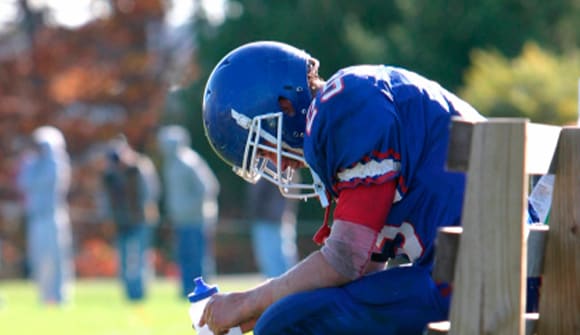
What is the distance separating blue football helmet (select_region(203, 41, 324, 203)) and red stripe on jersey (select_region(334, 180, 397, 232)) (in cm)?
39

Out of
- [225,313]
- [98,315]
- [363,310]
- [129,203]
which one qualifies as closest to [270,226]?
[129,203]

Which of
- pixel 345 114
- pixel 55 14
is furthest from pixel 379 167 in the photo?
pixel 55 14

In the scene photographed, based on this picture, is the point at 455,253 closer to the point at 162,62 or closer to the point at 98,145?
the point at 98,145

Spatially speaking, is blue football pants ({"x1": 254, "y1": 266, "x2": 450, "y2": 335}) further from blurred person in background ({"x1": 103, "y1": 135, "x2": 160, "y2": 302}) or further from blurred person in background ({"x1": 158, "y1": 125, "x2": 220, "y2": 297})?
blurred person in background ({"x1": 103, "y1": 135, "x2": 160, "y2": 302})

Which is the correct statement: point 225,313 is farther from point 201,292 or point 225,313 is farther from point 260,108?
point 260,108

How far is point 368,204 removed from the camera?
3.57 meters

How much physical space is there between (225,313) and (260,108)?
2.23ft

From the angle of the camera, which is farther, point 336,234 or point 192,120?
point 192,120

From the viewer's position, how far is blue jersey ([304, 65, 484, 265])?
141 inches

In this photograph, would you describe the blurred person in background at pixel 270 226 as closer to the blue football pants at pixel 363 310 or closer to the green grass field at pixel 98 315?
the green grass field at pixel 98 315

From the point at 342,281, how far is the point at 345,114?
1.63 feet

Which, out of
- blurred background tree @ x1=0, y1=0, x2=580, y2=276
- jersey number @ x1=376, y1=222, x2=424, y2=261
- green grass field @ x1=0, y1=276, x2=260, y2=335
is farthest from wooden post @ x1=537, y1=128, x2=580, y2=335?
blurred background tree @ x1=0, y1=0, x2=580, y2=276

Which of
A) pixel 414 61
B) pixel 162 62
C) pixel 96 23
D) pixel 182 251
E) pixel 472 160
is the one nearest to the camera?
pixel 472 160

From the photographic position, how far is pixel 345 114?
361 cm
